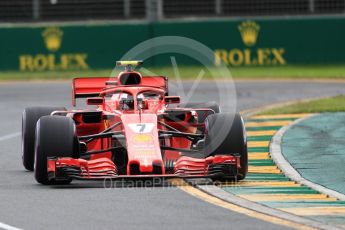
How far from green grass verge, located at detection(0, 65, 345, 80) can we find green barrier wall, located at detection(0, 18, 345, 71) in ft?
0.63

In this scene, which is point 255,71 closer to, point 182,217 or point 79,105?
point 79,105

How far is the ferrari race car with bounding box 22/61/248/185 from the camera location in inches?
590

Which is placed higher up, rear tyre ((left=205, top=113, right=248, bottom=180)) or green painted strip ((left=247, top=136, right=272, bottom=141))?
rear tyre ((left=205, top=113, right=248, bottom=180))

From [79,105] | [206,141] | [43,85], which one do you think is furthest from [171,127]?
[43,85]

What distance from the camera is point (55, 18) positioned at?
4244 centimetres

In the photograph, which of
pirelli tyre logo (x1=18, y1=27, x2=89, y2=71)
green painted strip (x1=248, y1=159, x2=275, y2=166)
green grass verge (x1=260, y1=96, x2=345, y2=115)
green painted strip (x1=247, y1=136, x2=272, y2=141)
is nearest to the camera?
green painted strip (x1=248, y1=159, x2=275, y2=166)

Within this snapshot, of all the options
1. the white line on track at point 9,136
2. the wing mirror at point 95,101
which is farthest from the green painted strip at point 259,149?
the white line on track at point 9,136

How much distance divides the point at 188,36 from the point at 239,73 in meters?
2.13

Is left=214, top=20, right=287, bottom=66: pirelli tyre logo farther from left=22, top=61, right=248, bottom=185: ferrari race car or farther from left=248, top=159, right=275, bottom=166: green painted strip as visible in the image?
left=22, top=61, right=248, bottom=185: ferrari race car

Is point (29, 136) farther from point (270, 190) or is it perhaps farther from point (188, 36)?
point (188, 36)

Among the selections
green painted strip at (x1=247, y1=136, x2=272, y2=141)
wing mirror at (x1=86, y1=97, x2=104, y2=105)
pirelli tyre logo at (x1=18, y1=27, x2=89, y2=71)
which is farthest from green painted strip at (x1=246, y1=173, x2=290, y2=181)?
pirelli tyre logo at (x1=18, y1=27, x2=89, y2=71)

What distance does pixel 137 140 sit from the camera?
49.9 ft

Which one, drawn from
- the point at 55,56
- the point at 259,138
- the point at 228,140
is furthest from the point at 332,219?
the point at 55,56

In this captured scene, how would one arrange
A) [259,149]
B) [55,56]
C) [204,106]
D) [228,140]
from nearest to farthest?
[228,140]
[204,106]
[259,149]
[55,56]
